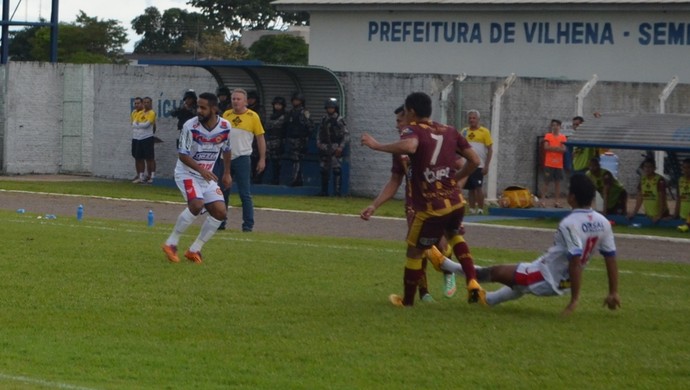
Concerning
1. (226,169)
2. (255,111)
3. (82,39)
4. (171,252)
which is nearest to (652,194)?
(255,111)

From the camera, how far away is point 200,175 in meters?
13.8

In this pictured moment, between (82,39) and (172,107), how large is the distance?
48.2 m

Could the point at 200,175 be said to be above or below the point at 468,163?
below

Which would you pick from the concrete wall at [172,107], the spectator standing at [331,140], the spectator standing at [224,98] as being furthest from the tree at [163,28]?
the spectator standing at [224,98]

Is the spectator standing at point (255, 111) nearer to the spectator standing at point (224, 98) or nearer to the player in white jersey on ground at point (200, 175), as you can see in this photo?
the spectator standing at point (224, 98)

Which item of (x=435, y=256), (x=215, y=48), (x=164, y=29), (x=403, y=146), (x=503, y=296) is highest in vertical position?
(x=164, y=29)

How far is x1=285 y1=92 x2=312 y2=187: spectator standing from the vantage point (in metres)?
27.4

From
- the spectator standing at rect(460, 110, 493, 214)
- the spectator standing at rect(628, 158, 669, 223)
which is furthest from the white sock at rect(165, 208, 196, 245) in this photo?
the spectator standing at rect(628, 158, 669, 223)

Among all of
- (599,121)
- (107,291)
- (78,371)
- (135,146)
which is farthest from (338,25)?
(78,371)

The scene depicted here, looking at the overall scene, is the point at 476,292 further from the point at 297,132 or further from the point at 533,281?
the point at 297,132

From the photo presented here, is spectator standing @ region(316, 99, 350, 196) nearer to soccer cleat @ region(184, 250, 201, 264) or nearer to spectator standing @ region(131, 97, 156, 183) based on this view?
spectator standing @ region(131, 97, 156, 183)

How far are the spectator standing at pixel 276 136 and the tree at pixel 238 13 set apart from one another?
49.1m

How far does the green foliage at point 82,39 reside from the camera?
240 feet

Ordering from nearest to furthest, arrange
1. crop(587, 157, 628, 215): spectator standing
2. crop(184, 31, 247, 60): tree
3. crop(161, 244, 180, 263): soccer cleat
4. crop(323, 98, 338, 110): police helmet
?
1. crop(161, 244, 180, 263): soccer cleat
2. crop(587, 157, 628, 215): spectator standing
3. crop(323, 98, 338, 110): police helmet
4. crop(184, 31, 247, 60): tree
